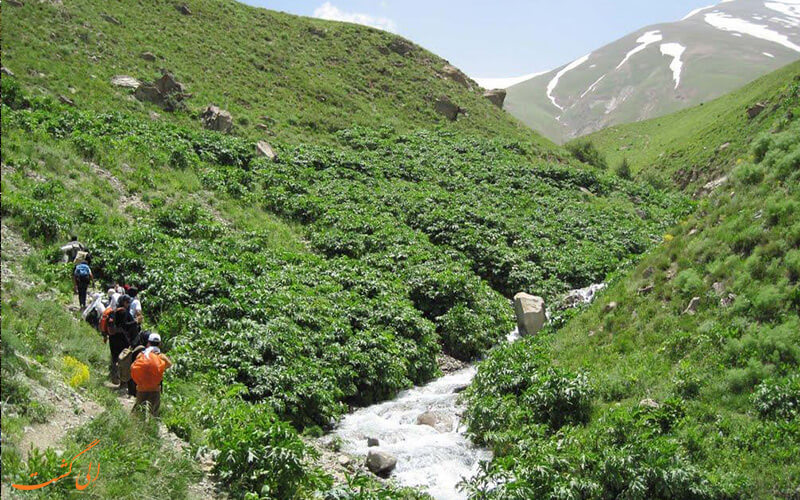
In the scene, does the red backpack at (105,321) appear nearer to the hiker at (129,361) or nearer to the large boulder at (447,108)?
the hiker at (129,361)

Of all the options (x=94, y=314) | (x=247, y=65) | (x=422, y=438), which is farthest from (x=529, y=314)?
(x=247, y=65)

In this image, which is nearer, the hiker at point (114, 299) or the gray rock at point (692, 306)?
the hiker at point (114, 299)

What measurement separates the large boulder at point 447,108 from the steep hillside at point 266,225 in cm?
258

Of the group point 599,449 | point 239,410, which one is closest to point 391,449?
point 239,410

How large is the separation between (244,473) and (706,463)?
899cm

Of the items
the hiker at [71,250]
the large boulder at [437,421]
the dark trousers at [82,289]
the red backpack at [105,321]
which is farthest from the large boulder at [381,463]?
the hiker at [71,250]

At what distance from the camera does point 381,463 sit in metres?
12.2

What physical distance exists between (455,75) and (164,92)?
39803 millimetres

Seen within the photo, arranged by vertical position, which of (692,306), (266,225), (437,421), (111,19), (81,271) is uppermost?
(111,19)

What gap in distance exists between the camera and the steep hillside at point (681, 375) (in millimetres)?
10250

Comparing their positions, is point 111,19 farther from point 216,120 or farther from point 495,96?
point 495,96

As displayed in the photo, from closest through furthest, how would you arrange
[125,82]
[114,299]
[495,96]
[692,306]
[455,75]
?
[114,299] → [692,306] → [125,82] → [455,75] → [495,96]

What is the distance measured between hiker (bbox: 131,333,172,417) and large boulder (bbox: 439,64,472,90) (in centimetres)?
6235

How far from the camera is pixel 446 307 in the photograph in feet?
77.4
